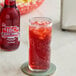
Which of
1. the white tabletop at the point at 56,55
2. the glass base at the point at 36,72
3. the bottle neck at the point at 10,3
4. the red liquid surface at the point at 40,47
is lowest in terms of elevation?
the glass base at the point at 36,72

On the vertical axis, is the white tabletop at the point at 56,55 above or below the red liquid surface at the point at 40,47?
below

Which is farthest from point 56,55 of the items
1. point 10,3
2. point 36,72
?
point 10,3

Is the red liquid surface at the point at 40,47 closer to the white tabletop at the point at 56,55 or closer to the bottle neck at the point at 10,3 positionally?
the white tabletop at the point at 56,55

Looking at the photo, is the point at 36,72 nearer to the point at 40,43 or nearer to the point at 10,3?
the point at 40,43

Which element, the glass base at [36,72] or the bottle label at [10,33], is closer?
the glass base at [36,72]

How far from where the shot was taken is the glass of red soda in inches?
35.1

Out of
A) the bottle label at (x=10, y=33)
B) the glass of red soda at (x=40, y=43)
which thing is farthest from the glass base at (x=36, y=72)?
the bottle label at (x=10, y=33)

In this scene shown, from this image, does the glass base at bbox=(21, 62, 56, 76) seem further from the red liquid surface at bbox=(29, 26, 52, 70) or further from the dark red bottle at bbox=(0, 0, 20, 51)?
the dark red bottle at bbox=(0, 0, 20, 51)

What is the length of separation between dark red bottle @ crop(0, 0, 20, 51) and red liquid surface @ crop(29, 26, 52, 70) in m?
0.18

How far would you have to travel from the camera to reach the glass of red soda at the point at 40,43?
2.93 ft

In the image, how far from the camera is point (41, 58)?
0.92m

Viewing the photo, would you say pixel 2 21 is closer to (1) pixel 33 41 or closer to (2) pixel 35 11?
(1) pixel 33 41

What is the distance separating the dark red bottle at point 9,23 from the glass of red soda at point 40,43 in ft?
0.55

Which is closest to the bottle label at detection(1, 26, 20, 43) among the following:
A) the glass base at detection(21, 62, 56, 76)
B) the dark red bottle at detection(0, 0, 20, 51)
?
the dark red bottle at detection(0, 0, 20, 51)
